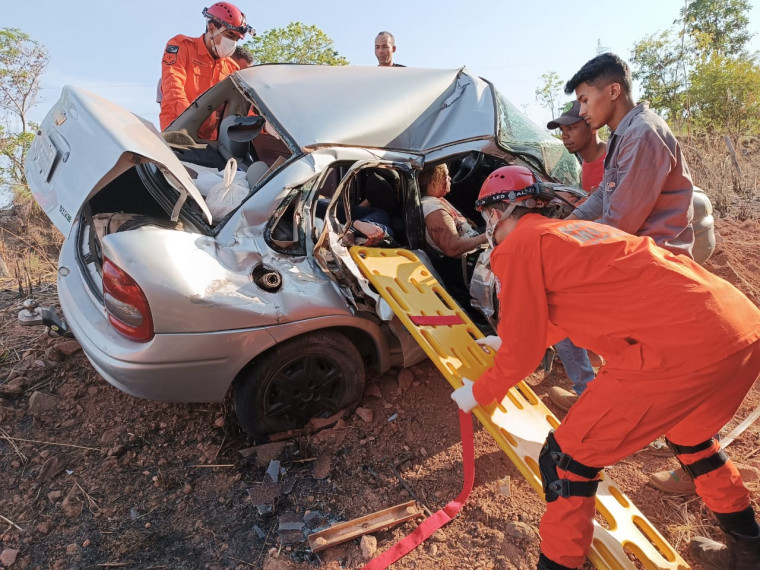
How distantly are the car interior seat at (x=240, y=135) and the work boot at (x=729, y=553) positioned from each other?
329 centimetres

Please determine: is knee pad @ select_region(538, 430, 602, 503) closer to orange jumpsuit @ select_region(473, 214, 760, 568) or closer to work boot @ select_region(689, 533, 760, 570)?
orange jumpsuit @ select_region(473, 214, 760, 568)

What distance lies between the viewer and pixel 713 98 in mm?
14016

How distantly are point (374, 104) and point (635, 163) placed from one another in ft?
5.76

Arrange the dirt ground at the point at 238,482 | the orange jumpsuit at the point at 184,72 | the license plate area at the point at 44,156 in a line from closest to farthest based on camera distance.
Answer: the dirt ground at the point at 238,482 < the license plate area at the point at 44,156 < the orange jumpsuit at the point at 184,72

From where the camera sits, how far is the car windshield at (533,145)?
11.1 feet

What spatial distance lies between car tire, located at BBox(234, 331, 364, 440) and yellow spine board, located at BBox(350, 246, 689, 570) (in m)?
0.44

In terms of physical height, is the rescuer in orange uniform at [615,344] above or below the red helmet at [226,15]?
below

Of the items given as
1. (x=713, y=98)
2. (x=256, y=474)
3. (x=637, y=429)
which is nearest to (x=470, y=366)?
(x=637, y=429)

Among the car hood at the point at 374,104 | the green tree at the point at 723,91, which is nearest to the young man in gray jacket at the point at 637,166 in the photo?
the car hood at the point at 374,104

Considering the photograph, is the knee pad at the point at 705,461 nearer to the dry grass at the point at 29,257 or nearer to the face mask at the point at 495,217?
the face mask at the point at 495,217

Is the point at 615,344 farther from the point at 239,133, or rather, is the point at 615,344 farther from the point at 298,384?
the point at 239,133

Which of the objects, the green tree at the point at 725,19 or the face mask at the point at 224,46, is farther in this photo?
the green tree at the point at 725,19

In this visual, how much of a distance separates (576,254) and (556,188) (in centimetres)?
172

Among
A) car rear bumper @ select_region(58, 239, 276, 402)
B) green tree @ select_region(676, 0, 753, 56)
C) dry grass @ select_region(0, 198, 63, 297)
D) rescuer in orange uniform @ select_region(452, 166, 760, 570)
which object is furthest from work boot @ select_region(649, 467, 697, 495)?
green tree @ select_region(676, 0, 753, 56)
